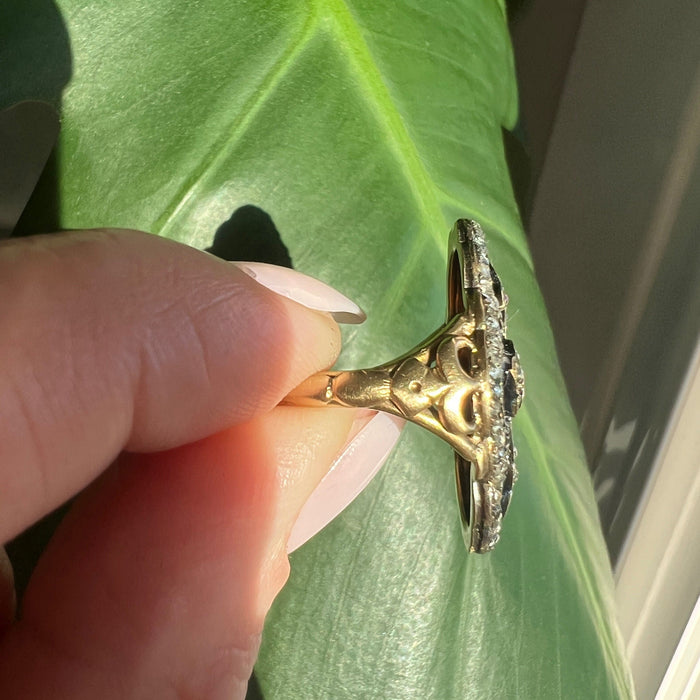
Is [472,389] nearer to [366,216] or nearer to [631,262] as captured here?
[366,216]

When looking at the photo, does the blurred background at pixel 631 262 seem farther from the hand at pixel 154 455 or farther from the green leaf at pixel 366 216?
the hand at pixel 154 455

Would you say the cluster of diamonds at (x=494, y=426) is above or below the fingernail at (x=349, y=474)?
above

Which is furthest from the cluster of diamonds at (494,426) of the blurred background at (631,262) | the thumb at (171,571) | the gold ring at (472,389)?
the blurred background at (631,262)

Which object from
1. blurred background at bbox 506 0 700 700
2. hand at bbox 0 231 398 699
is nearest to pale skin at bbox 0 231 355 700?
hand at bbox 0 231 398 699

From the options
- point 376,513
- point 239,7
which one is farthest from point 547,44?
point 376,513

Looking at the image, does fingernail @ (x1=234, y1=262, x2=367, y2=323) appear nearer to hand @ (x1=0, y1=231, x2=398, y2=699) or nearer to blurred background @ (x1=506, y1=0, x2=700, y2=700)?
hand @ (x1=0, y1=231, x2=398, y2=699)

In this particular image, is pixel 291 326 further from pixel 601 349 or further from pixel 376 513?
pixel 601 349

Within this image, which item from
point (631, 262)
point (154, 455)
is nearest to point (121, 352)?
point (154, 455)
